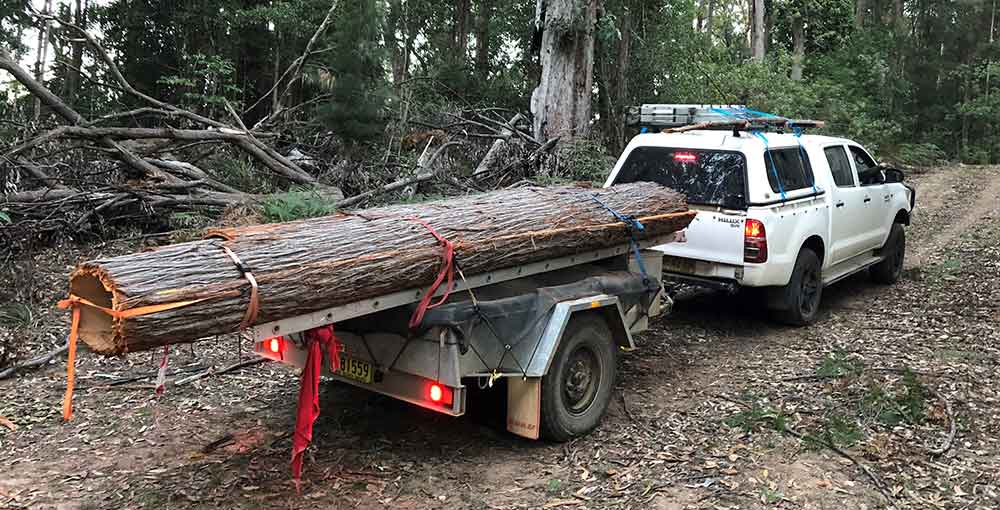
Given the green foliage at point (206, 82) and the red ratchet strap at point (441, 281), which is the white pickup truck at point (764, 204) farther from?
the green foliage at point (206, 82)

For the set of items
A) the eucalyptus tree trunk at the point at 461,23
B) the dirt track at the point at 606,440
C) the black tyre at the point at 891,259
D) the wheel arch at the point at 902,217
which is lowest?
the dirt track at the point at 606,440

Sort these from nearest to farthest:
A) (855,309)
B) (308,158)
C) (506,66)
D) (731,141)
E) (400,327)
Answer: (400,327), (731,141), (855,309), (308,158), (506,66)

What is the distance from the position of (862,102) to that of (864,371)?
2150 centimetres

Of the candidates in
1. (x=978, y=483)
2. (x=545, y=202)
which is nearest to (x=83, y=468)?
(x=545, y=202)

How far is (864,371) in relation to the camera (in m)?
6.60

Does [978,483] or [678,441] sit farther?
[678,441]

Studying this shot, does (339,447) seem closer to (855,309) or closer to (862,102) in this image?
(855,309)

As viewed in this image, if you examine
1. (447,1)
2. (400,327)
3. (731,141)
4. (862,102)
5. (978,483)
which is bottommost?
(978,483)

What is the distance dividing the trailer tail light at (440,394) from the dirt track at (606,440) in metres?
0.49

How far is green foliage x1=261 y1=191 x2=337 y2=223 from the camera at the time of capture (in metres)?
9.05

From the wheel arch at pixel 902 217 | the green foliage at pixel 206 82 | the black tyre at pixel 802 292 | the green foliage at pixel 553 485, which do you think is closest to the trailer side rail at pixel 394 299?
the green foliage at pixel 553 485

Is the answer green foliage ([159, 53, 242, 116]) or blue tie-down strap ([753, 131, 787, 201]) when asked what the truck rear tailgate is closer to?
blue tie-down strap ([753, 131, 787, 201])

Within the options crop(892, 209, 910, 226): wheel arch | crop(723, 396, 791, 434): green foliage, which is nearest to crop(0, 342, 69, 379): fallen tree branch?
crop(723, 396, 791, 434): green foliage

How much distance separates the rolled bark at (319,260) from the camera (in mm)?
3539
